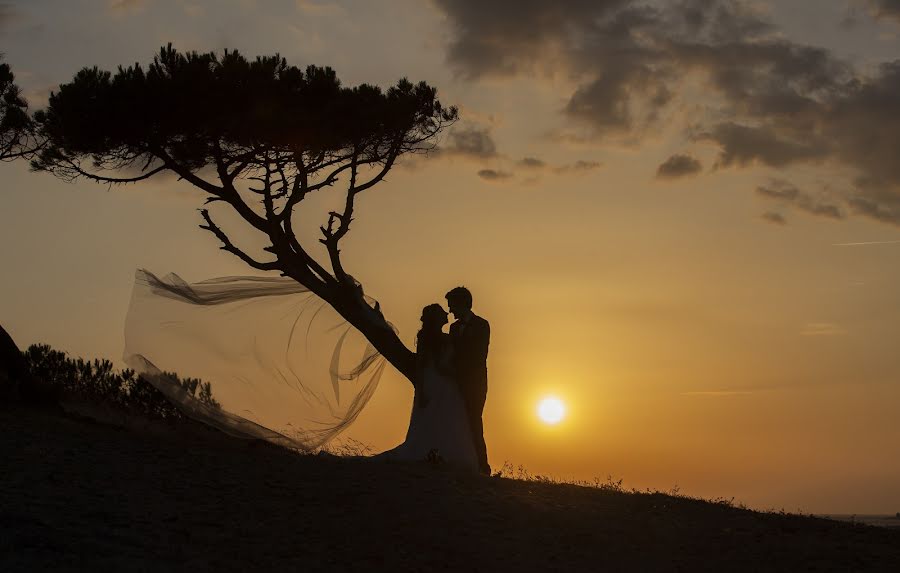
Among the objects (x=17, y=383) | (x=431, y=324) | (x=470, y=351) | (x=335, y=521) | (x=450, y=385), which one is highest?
(x=431, y=324)

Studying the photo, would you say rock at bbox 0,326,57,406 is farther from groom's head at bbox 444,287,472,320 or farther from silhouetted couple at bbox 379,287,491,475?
groom's head at bbox 444,287,472,320

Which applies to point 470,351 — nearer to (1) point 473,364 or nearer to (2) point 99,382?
(1) point 473,364

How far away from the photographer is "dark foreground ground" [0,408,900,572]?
11336 mm

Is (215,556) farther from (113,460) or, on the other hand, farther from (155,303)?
(155,303)

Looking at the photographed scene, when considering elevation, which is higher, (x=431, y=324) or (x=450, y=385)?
(x=431, y=324)

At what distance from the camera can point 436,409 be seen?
17.8 metres

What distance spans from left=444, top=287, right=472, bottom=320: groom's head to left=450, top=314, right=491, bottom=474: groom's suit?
13cm

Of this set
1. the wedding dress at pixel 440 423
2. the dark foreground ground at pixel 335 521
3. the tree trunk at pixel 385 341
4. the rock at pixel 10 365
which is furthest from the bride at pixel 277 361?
the rock at pixel 10 365

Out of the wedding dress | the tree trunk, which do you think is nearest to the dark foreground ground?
the wedding dress

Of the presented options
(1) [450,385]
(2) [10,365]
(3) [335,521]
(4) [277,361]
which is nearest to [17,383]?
(2) [10,365]

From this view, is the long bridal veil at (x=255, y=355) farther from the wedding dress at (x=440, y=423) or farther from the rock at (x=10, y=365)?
the rock at (x=10, y=365)

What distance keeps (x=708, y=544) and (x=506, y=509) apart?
8.53 feet

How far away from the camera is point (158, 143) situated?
23.1 m

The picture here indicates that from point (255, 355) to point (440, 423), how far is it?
389cm
